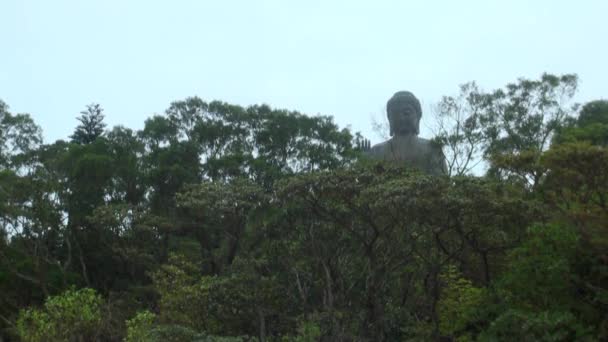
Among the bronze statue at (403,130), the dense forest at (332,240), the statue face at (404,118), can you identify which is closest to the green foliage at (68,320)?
the dense forest at (332,240)

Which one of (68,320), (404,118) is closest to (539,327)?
(68,320)

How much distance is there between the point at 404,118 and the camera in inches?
1114

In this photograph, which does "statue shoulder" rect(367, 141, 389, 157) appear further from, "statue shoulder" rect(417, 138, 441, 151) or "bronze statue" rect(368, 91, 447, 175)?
"statue shoulder" rect(417, 138, 441, 151)

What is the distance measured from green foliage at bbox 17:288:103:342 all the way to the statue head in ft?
39.0

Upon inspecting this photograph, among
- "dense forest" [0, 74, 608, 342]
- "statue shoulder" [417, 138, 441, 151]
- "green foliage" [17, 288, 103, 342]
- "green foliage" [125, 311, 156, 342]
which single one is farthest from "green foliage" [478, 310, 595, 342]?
"statue shoulder" [417, 138, 441, 151]

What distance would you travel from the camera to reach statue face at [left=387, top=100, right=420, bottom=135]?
28297 mm

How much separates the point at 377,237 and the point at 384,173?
106cm

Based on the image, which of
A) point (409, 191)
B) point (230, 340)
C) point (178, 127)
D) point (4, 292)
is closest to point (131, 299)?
point (4, 292)

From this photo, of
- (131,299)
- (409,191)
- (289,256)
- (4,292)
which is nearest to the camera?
(409,191)

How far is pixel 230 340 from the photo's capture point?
1508 cm

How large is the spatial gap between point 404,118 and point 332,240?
12.1 m

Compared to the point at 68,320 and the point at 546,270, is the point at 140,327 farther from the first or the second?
the point at 546,270

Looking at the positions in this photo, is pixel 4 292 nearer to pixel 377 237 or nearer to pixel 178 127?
pixel 178 127

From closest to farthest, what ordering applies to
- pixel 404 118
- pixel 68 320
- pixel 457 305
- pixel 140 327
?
pixel 457 305 < pixel 140 327 < pixel 68 320 < pixel 404 118
